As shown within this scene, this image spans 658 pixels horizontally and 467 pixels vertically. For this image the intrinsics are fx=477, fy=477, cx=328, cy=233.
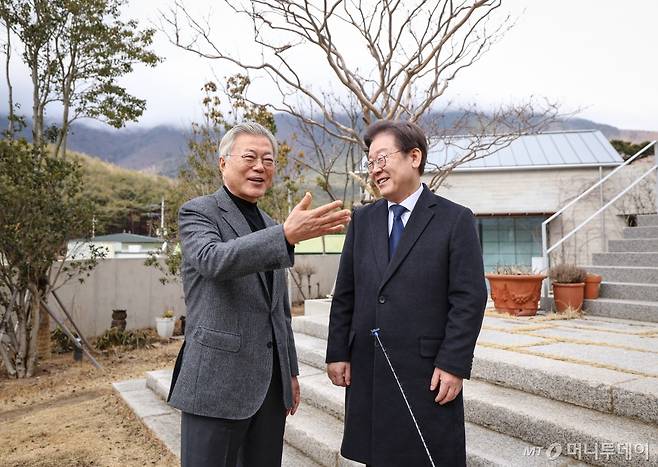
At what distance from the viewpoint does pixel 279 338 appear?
1900mm

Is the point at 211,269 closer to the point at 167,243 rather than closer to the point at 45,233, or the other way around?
the point at 45,233

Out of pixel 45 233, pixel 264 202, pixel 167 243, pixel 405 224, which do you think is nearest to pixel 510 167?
pixel 264 202

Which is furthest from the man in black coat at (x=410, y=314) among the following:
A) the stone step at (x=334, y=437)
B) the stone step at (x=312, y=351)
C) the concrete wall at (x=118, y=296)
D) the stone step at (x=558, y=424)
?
the concrete wall at (x=118, y=296)

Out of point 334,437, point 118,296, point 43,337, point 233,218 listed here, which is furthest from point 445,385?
point 118,296

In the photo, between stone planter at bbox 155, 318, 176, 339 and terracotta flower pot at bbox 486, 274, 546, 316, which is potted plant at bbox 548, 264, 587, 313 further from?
stone planter at bbox 155, 318, 176, 339

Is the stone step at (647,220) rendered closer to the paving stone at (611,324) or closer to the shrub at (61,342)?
the paving stone at (611,324)

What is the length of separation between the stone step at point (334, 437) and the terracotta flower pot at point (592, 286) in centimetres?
361

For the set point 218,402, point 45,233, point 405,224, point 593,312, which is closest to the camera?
point 218,402

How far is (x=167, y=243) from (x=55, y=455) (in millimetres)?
6950

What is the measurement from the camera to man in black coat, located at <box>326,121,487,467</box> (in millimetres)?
1701

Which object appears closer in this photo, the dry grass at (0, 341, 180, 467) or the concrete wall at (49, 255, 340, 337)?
the dry grass at (0, 341, 180, 467)

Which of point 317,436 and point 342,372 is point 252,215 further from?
point 317,436

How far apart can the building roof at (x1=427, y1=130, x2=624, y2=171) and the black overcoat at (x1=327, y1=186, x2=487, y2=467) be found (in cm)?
1071

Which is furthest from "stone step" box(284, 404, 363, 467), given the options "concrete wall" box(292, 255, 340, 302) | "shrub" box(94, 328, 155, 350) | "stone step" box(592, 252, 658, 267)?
"concrete wall" box(292, 255, 340, 302)
